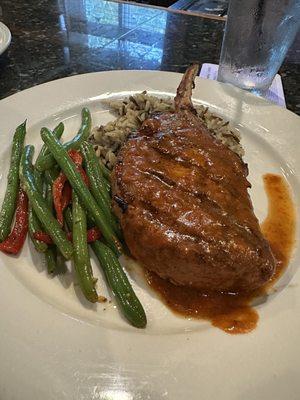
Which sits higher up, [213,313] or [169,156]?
[169,156]

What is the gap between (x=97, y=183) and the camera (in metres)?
2.31

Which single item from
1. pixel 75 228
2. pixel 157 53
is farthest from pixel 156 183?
pixel 157 53

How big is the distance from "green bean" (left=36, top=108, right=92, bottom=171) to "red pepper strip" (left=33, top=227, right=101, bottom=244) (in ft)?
1.67

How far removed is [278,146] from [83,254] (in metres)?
1.73

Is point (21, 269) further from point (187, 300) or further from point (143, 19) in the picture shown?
point (143, 19)

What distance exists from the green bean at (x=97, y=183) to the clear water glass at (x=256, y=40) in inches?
65.1

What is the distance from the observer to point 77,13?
473cm

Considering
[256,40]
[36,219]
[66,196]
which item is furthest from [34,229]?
[256,40]

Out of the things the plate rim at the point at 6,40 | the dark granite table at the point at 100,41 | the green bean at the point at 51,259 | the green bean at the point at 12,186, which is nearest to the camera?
the green bean at the point at 51,259

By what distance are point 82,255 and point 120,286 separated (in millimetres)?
264

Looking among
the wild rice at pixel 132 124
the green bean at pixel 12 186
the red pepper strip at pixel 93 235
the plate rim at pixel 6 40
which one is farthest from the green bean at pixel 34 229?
the plate rim at pixel 6 40

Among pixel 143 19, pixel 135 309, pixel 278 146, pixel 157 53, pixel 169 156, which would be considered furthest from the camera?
pixel 143 19

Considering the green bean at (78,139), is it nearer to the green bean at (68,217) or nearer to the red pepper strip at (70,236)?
the green bean at (68,217)

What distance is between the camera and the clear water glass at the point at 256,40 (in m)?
2.87
